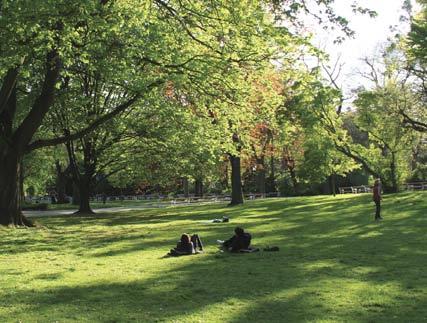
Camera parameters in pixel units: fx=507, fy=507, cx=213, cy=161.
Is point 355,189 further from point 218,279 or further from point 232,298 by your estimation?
point 232,298

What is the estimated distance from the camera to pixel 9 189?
1933 cm

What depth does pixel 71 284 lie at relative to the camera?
918 cm

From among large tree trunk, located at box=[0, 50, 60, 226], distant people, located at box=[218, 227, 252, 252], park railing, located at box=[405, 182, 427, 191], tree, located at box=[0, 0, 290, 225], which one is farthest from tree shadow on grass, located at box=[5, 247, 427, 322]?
park railing, located at box=[405, 182, 427, 191]

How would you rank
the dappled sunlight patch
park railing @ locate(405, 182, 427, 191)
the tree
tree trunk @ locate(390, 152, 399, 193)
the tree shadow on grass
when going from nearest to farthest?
1. the tree shadow on grass
2. the tree
3. the dappled sunlight patch
4. tree trunk @ locate(390, 152, 399, 193)
5. park railing @ locate(405, 182, 427, 191)

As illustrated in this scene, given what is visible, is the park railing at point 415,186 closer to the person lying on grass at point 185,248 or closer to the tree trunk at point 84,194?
the tree trunk at point 84,194

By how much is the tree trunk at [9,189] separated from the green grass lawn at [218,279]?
2227mm

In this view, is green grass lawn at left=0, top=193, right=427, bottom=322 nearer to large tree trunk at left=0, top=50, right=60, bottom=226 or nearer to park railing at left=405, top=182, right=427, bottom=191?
large tree trunk at left=0, top=50, right=60, bottom=226

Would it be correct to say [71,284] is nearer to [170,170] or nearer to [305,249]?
[305,249]

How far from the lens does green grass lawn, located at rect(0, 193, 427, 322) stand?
→ 7.09 metres

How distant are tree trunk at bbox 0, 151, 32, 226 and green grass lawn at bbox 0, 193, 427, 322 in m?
2.23

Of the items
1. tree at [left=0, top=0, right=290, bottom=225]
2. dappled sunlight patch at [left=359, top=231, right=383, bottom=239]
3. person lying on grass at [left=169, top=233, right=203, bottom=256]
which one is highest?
tree at [left=0, top=0, right=290, bottom=225]

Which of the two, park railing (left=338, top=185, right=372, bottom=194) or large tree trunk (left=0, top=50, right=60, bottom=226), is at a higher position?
large tree trunk (left=0, top=50, right=60, bottom=226)

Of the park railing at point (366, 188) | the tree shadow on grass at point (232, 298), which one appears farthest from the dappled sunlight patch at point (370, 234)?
the park railing at point (366, 188)

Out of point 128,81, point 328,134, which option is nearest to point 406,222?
point 128,81
